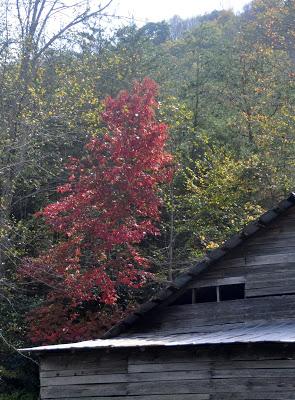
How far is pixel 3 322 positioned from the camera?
22.2m

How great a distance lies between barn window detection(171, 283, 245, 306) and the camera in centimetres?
1506

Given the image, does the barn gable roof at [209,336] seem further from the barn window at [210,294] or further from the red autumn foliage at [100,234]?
the red autumn foliage at [100,234]

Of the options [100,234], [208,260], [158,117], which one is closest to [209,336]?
[208,260]

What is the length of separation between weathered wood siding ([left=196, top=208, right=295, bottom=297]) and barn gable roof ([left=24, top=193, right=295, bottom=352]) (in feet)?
0.57

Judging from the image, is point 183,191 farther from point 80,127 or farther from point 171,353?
point 171,353

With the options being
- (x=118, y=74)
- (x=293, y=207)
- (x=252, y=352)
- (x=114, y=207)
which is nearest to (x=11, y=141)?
(x=114, y=207)

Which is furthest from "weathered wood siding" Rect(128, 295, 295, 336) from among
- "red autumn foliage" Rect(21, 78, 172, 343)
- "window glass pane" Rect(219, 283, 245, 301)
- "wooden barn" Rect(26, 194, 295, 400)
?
"red autumn foliage" Rect(21, 78, 172, 343)

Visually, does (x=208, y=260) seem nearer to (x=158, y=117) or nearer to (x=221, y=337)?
(x=221, y=337)

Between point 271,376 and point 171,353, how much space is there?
198cm

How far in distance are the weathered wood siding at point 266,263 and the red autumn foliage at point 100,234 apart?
18.4 feet

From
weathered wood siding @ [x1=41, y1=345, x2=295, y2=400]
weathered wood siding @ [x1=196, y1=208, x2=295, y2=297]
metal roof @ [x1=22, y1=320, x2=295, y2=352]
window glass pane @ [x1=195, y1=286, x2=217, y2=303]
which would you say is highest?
weathered wood siding @ [x1=196, y1=208, x2=295, y2=297]

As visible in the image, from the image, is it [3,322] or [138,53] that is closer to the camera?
[3,322]

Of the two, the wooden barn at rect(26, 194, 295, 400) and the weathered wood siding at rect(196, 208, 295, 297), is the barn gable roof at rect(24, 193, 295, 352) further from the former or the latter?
the weathered wood siding at rect(196, 208, 295, 297)

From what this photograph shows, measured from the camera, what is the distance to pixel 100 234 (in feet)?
67.2
